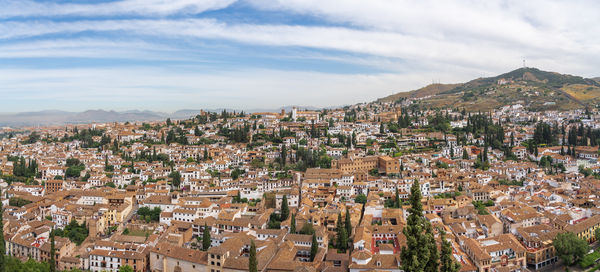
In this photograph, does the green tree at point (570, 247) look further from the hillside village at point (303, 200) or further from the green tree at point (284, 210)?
the green tree at point (284, 210)

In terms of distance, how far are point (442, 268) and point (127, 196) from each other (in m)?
27.0

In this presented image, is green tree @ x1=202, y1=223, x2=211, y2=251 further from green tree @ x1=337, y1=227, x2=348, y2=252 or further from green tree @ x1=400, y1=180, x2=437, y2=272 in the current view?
green tree @ x1=400, y1=180, x2=437, y2=272

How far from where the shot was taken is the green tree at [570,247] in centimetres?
2155

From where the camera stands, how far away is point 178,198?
29703mm

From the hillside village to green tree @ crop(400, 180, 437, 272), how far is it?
0.16 ft

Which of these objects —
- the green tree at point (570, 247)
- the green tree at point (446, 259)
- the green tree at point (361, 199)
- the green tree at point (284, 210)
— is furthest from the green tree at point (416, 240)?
the green tree at point (361, 199)

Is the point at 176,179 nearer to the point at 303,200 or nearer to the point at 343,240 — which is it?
the point at 303,200

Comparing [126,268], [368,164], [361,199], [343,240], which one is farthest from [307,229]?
[368,164]

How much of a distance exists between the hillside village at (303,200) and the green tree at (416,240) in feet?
0.16

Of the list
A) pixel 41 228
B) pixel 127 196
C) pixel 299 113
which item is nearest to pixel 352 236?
pixel 127 196

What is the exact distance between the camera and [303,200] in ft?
94.7

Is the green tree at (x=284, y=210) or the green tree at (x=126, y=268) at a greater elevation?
the green tree at (x=284, y=210)

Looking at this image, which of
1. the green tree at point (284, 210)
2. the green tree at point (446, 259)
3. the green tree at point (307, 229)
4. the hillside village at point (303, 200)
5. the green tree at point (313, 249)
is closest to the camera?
the green tree at point (446, 259)

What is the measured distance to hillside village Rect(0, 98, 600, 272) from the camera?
21875 millimetres
